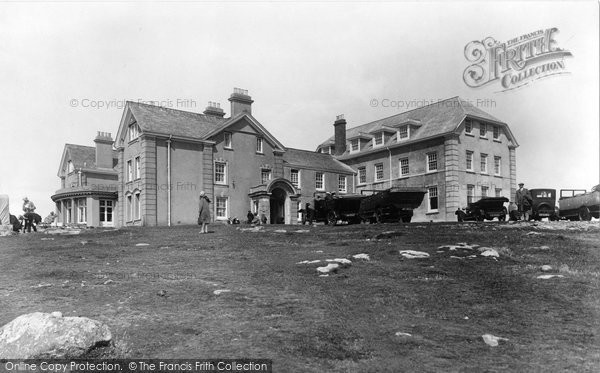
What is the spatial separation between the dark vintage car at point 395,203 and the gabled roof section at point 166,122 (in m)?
15.0

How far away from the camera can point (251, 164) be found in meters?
38.5

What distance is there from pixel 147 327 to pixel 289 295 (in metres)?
2.54

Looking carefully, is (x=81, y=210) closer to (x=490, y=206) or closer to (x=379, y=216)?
(x=379, y=216)

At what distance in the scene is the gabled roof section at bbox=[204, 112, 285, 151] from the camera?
120 ft

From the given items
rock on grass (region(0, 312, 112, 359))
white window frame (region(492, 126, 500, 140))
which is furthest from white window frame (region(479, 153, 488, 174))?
rock on grass (region(0, 312, 112, 359))

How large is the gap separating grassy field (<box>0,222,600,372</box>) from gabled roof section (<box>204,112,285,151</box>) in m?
23.1

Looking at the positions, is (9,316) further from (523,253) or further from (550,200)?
(550,200)

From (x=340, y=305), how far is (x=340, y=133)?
142 feet

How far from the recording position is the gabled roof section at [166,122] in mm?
34531

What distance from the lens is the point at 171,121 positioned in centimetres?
3634

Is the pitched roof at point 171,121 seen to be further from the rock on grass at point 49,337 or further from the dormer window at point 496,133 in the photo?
the rock on grass at point 49,337

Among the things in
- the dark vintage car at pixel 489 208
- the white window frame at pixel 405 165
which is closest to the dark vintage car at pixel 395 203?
the dark vintage car at pixel 489 208

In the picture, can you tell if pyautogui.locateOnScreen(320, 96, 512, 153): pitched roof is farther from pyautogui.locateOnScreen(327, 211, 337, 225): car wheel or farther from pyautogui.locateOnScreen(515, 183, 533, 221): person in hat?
pyautogui.locateOnScreen(515, 183, 533, 221): person in hat

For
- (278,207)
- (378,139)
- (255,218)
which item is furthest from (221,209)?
(378,139)
